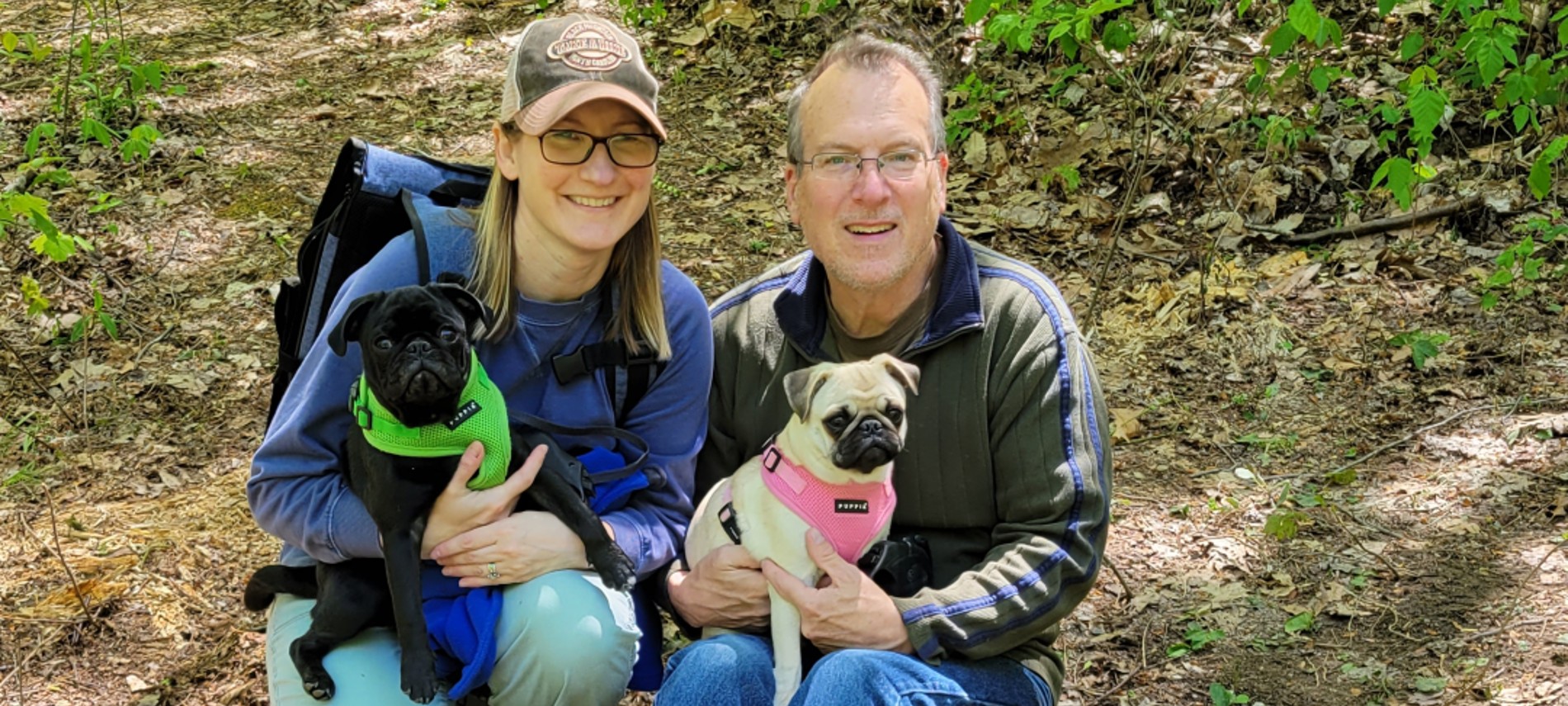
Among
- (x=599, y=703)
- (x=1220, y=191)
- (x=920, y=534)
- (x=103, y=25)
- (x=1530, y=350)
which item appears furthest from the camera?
(x=103, y=25)

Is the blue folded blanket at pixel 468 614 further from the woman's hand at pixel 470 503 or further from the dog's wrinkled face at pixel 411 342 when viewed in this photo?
the dog's wrinkled face at pixel 411 342

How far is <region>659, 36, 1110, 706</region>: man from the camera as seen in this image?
3.12 m

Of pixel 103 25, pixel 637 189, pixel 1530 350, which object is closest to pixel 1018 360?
pixel 637 189

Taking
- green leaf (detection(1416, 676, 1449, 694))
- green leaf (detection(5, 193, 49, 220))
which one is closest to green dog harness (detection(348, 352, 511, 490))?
green leaf (detection(5, 193, 49, 220))

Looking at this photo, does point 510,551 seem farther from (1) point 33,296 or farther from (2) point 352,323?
(1) point 33,296

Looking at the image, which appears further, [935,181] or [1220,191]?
[1220,191]

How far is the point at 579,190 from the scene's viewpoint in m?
3.29

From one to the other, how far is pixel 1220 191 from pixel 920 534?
13.9 ft

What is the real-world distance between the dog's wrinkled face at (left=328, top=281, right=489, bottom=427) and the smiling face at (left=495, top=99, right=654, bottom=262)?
0.32m

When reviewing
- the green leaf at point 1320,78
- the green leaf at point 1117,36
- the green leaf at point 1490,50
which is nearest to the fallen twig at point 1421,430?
the green leaf at point 1490,50

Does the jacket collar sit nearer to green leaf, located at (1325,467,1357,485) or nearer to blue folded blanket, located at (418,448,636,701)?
blue folded blanket, located at (418,448,636,701)

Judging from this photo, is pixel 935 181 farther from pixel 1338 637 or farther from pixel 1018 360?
pixel 1338 637

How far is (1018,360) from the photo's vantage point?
3268 mm

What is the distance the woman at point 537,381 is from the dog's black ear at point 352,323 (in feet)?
0.56
